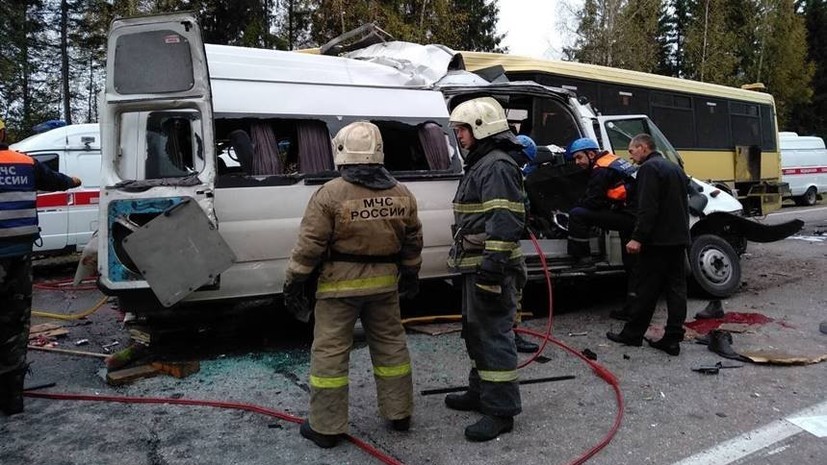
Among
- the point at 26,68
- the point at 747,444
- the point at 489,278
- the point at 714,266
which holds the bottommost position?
the point at 747,444

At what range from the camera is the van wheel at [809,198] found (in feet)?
70.0

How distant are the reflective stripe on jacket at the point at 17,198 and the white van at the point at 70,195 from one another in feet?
17.3

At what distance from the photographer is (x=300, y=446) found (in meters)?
3.45

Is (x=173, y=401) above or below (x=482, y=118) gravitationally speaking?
below

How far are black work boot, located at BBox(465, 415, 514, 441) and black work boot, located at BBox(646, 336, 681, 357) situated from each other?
2.10 metres

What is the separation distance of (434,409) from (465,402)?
0.21 meters

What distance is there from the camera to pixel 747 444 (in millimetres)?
3453

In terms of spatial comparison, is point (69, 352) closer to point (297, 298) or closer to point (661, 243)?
point (297, 298)

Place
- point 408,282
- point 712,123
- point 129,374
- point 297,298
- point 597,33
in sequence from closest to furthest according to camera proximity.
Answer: point 297,298, point 408,282, point 129,374, point 712,123, point 597,33

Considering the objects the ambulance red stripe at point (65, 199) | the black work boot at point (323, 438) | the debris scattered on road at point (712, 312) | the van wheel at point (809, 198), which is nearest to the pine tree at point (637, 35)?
the van wheel at point (809, 198)

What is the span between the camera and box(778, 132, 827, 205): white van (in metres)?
21.0

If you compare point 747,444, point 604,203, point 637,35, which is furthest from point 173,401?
point 637,35

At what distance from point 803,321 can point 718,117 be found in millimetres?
9819

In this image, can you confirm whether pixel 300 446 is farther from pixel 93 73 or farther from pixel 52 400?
pixel 93 73
